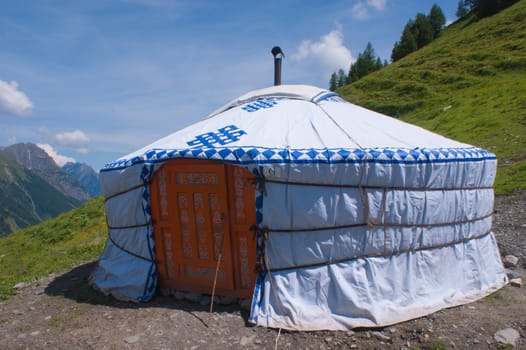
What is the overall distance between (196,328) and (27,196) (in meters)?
140

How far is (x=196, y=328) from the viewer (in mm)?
3264

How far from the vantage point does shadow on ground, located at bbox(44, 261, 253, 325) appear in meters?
3.63

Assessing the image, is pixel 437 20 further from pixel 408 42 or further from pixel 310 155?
pixel 310 155

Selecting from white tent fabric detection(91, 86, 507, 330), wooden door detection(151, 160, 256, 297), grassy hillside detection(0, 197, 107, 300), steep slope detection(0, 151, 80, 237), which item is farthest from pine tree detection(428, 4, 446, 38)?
steep slope detection(0, 151, 80, 237)

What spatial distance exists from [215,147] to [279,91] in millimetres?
1593

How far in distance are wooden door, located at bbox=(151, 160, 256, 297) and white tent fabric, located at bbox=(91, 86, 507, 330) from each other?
0.16 metres

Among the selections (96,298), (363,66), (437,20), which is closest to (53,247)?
(96,298)

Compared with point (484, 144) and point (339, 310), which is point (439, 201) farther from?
point (484, 144)

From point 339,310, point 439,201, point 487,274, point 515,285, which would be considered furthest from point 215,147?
point 515,285

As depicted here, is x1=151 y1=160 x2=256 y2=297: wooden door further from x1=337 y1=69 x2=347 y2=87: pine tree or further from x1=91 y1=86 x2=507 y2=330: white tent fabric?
x1=337 y1=69 x2=347 y2=87: pine tree

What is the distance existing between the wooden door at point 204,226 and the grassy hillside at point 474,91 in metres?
5.55

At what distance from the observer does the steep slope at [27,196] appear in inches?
3829

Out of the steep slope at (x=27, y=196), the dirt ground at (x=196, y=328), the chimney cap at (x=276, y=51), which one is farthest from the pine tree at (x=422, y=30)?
the steep slope at (x=27, y=196)

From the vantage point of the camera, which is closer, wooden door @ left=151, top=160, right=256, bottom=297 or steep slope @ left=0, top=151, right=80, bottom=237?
wooden door @ left=151, top=160, right=256, bottom=297
